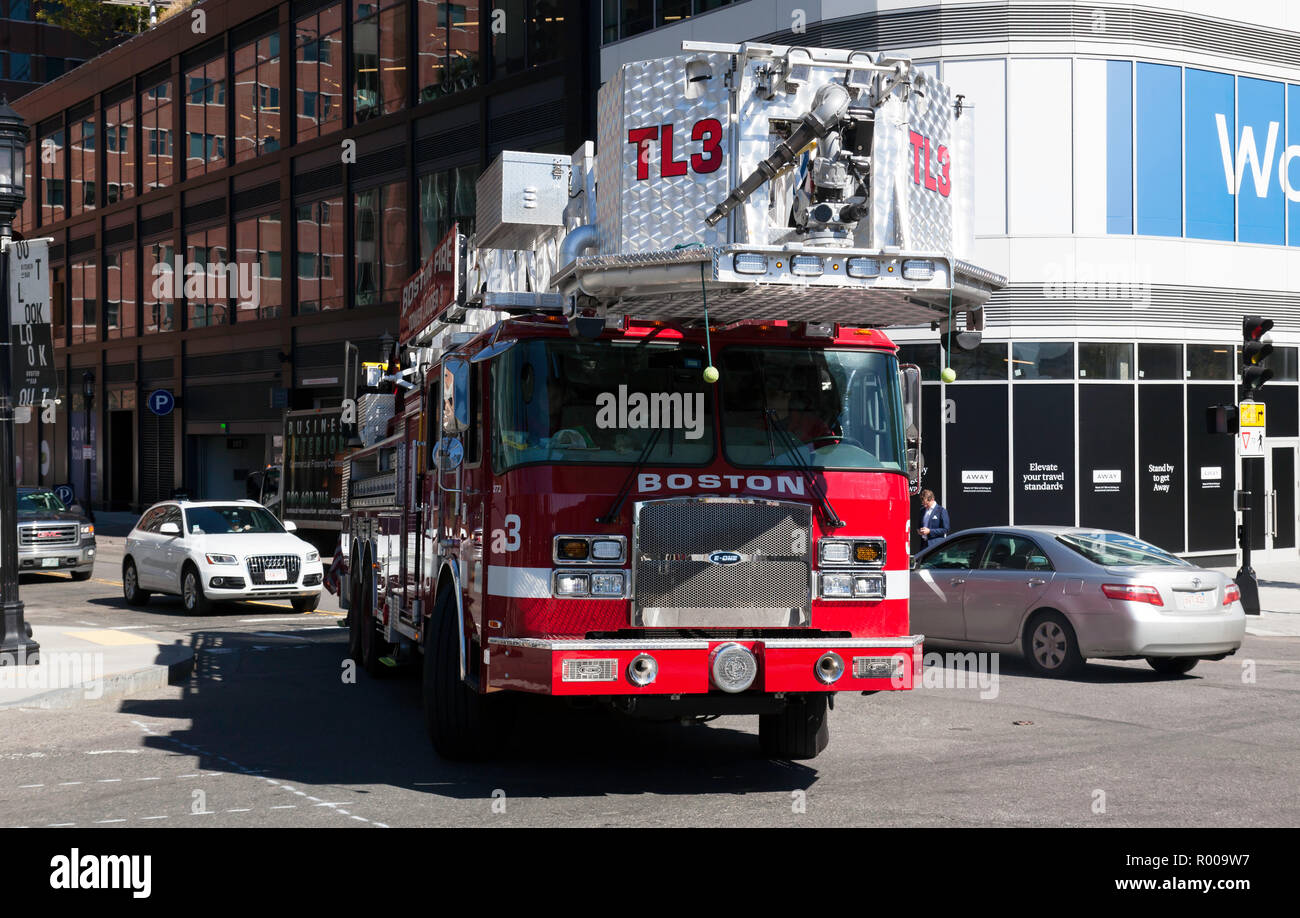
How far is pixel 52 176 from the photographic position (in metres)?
64.1

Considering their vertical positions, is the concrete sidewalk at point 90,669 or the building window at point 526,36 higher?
the building window at point 526,36

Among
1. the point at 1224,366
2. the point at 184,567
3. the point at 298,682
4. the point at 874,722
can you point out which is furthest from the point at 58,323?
the point at 874,722

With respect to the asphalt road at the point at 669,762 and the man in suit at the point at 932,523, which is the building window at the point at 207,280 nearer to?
the man in suit at the point at 932,523

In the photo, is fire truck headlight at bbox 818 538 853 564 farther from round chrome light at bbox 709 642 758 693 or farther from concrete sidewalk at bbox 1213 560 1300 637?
concrete sidewalk at bbox 1213 560 1300 637

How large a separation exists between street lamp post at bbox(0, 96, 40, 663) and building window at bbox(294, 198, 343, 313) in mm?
28304

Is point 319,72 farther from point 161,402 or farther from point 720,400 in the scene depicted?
point 720,400

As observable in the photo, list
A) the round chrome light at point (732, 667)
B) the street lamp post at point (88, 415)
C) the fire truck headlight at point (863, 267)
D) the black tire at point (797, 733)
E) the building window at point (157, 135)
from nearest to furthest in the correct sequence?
the fire truck headlight at point (863, 267) < the round chrome light at point (732, 667) < the black tire at point (797, 733) < the street lamp post at point (88, 415) < the building window at point (157, 135)

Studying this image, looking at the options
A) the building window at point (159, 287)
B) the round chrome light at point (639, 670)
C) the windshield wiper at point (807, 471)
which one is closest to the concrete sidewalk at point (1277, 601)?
the windshield wiper at point (807, 471)

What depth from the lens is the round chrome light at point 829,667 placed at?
27.2ft

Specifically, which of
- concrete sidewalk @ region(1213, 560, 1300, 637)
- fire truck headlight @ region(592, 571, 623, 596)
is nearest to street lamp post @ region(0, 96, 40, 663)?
fire truck headlight @ region(592, 571, 623, 596)

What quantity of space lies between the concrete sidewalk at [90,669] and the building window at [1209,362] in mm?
19506

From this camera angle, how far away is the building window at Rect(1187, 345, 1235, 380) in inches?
1085

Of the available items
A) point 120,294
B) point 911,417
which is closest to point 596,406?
point 911,417

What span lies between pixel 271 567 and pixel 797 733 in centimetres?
1274
